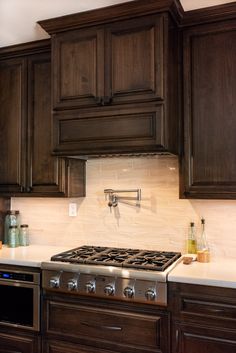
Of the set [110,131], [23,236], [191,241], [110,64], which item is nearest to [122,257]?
[191,241]

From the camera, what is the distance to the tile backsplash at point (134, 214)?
2445 mm

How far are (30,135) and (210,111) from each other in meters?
1.43

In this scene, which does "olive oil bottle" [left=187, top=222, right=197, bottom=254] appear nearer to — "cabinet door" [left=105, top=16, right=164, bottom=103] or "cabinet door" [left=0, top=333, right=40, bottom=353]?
"cabinet door" [left=105, top=16, right=164, bottom=103]

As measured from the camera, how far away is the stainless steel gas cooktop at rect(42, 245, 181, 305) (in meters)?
1.97

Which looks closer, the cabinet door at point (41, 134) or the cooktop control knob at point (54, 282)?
the cooktop control knob at point (54, 282)

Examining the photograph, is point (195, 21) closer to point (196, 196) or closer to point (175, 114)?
point (175, 114)

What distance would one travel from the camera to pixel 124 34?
2227 mm

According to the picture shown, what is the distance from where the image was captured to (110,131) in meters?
2.25

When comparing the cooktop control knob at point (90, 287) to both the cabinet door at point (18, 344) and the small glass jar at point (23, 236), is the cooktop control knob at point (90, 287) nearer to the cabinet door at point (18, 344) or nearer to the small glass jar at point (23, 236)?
the cabinet door at point (18, 344)

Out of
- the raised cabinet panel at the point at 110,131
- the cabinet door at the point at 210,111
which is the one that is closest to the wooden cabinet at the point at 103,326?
the cabinet door at the point at 210,111

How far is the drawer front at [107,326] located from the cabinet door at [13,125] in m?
1.09

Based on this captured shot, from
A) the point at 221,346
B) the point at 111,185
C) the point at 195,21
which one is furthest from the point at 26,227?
the point at 195,21

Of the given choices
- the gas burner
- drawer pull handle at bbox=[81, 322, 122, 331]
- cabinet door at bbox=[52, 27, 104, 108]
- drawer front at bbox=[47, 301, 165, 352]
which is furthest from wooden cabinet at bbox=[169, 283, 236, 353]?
cabinet door at bbox=[52, 27, 104, 108]

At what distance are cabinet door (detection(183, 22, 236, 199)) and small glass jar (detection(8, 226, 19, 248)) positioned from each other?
152 centimetres
